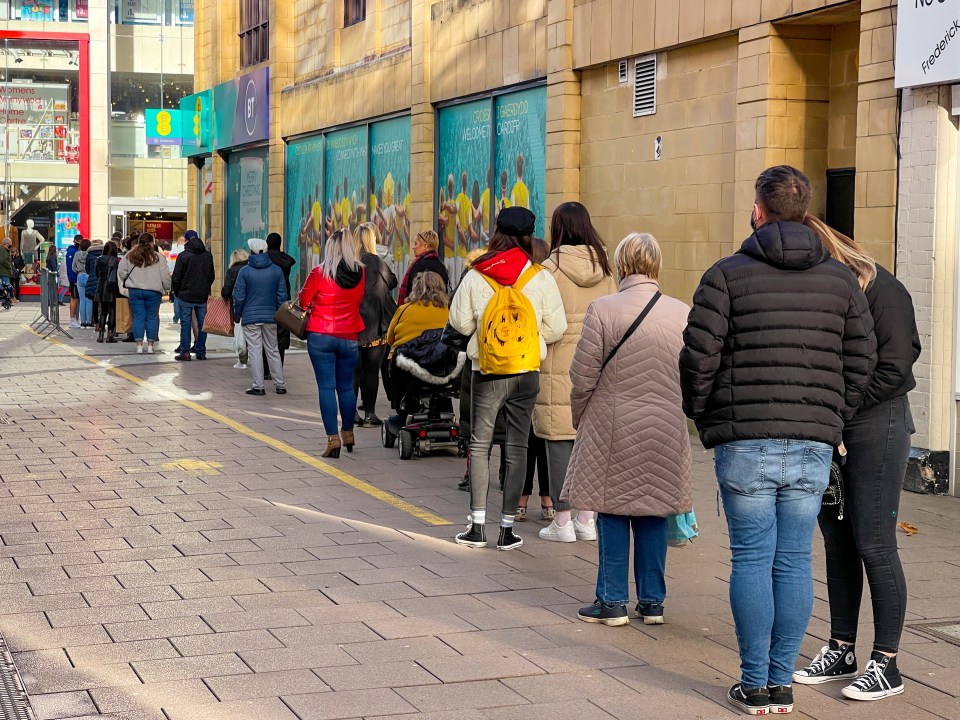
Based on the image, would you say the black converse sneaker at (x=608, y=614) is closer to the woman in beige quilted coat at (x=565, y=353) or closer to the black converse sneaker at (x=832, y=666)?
the black converse sneaker at (x=832, y=666)

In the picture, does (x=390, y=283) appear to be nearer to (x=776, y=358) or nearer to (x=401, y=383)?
(x=401, y=383)

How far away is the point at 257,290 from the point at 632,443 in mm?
10136

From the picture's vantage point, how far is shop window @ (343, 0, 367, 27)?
855 inches

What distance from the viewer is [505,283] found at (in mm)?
7695

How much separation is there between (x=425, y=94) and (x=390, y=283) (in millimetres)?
6645

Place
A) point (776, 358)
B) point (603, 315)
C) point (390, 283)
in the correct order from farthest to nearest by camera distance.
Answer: point (390, 283), point (603, 315), point (776, 358)

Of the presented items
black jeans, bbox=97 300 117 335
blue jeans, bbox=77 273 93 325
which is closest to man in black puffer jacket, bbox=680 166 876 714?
black jeans, bbox=97 300 117 335

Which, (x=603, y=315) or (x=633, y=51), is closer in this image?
(x=603, y=315)

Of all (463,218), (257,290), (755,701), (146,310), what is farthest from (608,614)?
(146,310)

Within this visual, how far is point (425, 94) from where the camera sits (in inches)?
734

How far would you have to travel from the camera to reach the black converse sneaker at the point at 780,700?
5035mm

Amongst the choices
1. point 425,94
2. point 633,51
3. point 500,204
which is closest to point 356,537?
point 633,51

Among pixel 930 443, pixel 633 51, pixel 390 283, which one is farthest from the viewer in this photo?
pixel 633 51

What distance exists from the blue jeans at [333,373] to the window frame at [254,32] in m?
16.7
